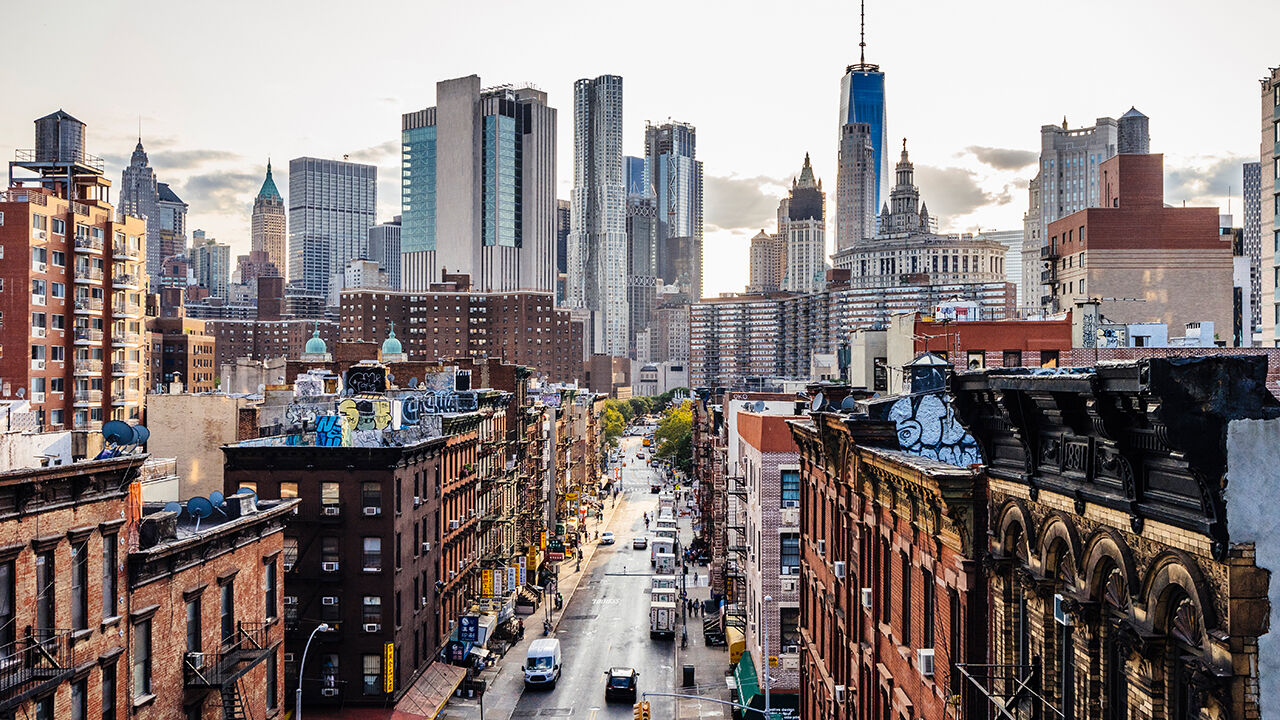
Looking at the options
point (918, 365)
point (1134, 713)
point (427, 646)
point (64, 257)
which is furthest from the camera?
point (64, 257)

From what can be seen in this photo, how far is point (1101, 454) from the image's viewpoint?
13.8 m

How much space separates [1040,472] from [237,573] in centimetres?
2557

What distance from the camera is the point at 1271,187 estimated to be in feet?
266

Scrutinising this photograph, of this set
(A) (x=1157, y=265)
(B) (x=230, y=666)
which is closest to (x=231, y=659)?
(B) (x=230, y=666)

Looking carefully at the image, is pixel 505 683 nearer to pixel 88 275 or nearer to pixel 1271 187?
pixel 88 275

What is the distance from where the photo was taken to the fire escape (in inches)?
1194

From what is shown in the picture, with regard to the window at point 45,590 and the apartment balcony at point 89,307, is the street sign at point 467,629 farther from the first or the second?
the window at point 45,590

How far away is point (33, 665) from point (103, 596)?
10.4ft

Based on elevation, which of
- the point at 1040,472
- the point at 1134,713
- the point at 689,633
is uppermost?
the point at 1040,472

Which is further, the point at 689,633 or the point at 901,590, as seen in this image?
the point at 689,633

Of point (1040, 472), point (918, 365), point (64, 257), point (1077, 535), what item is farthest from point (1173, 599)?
point (64, 257)

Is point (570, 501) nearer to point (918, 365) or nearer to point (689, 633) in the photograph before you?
point (689, 633)

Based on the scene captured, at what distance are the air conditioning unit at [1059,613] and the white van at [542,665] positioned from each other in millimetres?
51300

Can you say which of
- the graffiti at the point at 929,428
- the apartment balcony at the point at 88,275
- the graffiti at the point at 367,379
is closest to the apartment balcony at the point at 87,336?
the apartment balcony at the point at 88,275
